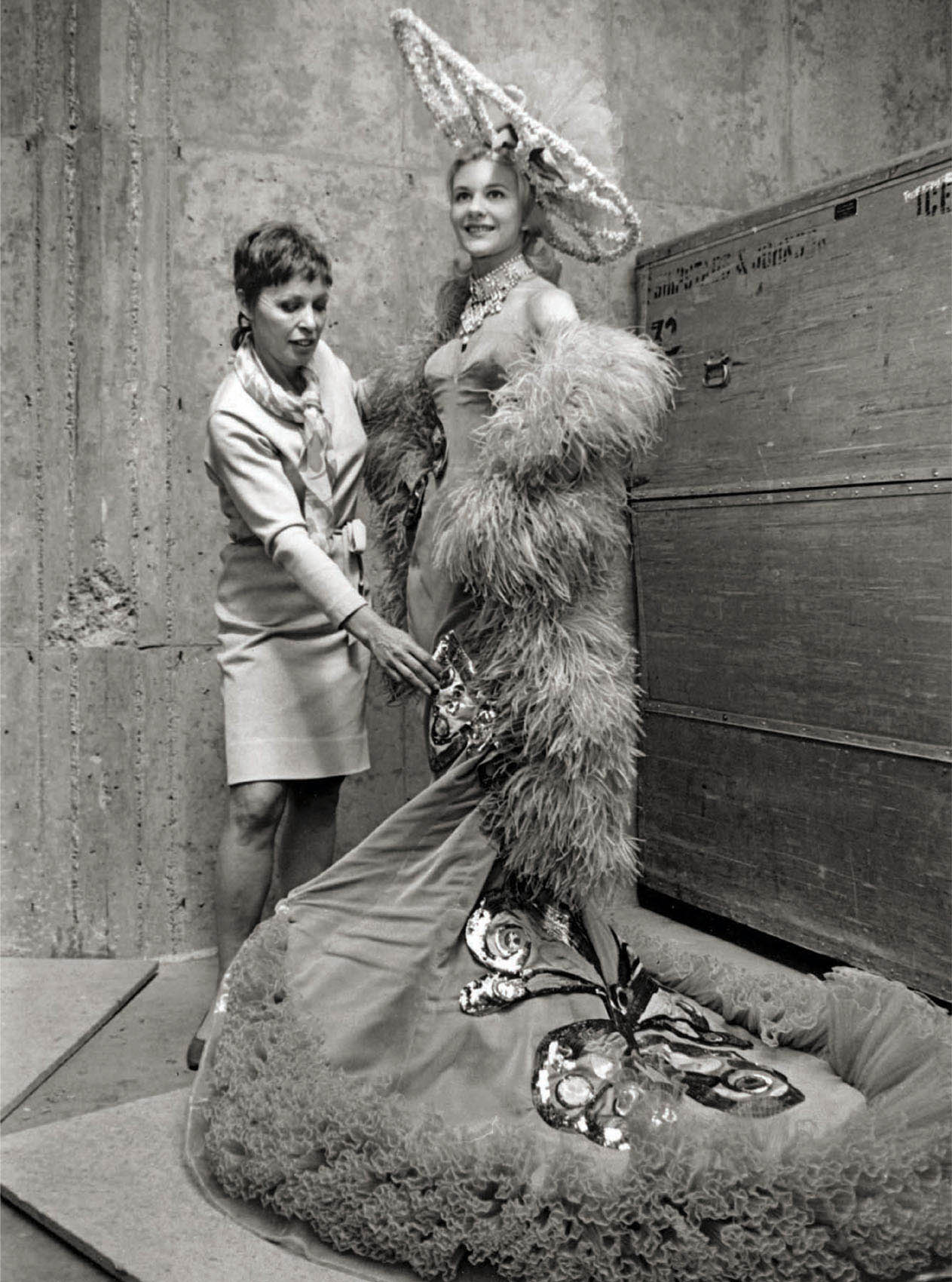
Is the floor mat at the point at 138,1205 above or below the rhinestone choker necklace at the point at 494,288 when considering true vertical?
below

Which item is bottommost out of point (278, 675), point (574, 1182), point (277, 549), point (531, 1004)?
point (574, 1182)

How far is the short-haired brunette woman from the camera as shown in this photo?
2.73 m

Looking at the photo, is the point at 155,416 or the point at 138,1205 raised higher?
the point at 155,416

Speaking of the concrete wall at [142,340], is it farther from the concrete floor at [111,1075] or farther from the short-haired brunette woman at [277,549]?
the short-haired brunette woman at [277,549]

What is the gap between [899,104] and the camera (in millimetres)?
4395

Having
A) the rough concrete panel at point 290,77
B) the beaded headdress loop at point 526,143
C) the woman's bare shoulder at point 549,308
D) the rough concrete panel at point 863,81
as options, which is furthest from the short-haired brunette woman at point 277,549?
the rough concrete panel at point 863,81

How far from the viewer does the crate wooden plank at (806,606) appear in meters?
3.00

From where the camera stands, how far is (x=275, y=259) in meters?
2.71

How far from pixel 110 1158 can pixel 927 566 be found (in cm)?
214

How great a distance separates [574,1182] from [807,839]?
166 centimetres

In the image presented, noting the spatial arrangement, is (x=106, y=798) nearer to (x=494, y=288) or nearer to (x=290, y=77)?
(x=494, y=288)

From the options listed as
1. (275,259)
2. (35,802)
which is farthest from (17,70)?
(35,802)

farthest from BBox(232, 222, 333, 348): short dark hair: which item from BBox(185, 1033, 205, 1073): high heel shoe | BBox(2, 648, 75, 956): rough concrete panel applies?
BBox(185, 1033, 205, 1073): high heel shoe

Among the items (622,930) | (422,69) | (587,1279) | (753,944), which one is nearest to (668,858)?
(753,944)
